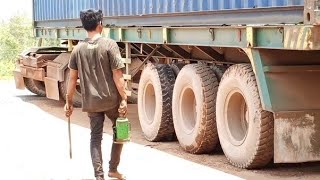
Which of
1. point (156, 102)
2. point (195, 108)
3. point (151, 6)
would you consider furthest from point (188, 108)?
point (151, 6)

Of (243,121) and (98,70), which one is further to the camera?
(243,121)

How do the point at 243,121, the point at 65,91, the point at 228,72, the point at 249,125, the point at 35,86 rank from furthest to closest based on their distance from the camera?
the point at 35,86
the point at 65,91
the point at 243,121
the point at 228,72
the point at 249,125

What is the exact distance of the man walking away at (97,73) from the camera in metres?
6.14

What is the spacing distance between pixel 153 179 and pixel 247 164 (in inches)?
41.7

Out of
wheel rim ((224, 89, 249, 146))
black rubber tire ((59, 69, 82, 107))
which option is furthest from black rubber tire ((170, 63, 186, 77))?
black rubber tire ((59, 69, 82, 107))

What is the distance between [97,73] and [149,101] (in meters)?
4.18

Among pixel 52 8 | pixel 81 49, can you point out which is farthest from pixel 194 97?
pixel 52 8

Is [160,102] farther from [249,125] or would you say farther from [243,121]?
[249,125]

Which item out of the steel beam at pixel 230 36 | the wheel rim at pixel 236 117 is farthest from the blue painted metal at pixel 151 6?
the wheel rim at pixel 236 117

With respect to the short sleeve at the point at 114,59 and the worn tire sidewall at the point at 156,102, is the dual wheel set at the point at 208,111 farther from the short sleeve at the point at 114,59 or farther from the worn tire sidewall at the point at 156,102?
the short sleeve at the point at 114,59

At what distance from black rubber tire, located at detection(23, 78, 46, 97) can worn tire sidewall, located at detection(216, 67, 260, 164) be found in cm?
973

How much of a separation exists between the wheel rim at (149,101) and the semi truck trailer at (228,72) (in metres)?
0.01

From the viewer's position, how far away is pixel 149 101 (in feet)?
33.8

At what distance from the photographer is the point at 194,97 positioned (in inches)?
355
